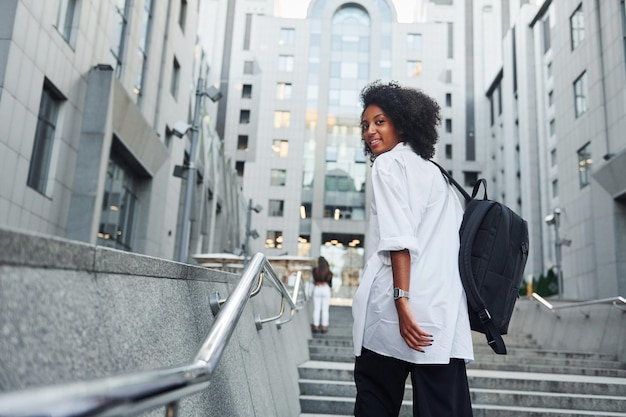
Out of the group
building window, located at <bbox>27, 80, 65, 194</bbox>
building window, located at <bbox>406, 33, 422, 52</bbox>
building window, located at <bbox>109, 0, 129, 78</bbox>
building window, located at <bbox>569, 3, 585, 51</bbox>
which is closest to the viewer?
building window, located at <bbox>27, 80, 65, 194</bbox>

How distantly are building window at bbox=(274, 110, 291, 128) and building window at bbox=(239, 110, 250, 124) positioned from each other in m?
3.22

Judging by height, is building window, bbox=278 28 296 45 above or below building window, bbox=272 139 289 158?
above

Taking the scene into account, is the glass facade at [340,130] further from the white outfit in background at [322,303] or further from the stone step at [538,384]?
the stone step at [538,384]

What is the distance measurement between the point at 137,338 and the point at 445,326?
1.16 metres

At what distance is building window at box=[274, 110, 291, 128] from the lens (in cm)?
5131

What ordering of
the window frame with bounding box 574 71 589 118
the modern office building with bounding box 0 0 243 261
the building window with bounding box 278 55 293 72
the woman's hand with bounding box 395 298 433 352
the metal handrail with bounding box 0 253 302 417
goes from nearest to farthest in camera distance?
1. the metal handrail with bounding box 0 253 302 417
2. the woman's hand with bounding box 395 298 433 352
3. the modern office building with bounding box 0 0 243 261
4. the window frame with bounding box 574 71 589 118
5. the building window with bounding box 278 55 293 72

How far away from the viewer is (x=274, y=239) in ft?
158

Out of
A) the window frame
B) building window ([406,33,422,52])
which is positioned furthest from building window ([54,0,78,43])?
building window ([406,33,422,52])

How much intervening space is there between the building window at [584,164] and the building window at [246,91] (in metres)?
36.4

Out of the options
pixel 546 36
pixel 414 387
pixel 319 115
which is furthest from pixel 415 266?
pixel 319 115

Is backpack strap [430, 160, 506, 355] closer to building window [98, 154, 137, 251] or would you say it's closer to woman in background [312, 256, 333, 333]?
woman in background [312, 256, 333, 333]

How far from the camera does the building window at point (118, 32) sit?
53.6 ft

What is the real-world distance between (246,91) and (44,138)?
42.4 metres

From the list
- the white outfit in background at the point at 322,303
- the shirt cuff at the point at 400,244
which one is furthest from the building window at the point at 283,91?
the shirt cuff at the point at 400,244
